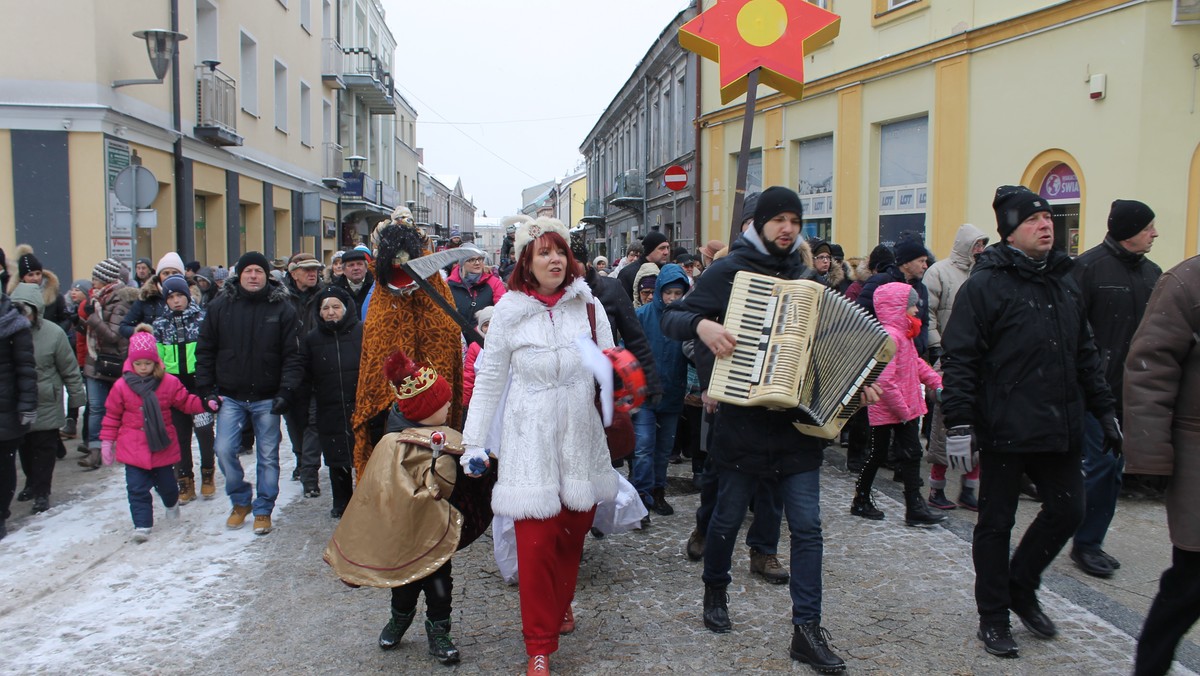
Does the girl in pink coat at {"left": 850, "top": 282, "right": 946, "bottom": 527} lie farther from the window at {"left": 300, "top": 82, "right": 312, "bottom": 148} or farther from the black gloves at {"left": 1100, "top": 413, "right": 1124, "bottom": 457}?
the window at {"left": 300, "top": 82, "right": 312, "bottom": 148}

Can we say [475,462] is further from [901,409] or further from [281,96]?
[281,96]

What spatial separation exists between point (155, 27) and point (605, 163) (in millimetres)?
33953

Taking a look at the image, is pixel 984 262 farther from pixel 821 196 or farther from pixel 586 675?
pixel 821 196

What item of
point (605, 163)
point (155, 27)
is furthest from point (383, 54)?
point (155, 27)

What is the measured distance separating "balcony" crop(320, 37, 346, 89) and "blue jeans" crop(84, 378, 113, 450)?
823 inches

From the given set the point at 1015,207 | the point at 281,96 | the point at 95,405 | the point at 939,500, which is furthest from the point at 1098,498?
the point at 281,96

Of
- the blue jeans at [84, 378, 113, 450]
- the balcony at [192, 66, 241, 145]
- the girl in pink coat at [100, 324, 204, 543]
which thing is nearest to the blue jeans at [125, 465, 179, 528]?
the girl in pink coat at [100, 324, 204, 543]

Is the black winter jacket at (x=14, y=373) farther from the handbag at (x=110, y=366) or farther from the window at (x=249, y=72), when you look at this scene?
the window at (x=249, y=72)

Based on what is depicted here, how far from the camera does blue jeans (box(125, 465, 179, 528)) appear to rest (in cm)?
580

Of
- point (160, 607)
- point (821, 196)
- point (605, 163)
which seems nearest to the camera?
point (160, 607)

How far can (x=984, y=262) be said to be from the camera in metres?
3.97

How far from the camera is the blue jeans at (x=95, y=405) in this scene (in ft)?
26.0

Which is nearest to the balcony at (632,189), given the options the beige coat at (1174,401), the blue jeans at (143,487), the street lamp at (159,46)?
the street lamp at (159,46)

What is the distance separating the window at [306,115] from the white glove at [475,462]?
23674mm
